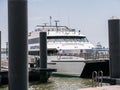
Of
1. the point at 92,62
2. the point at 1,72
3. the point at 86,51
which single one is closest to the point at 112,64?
the point at 1,72

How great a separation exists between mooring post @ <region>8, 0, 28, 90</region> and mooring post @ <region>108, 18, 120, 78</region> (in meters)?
5.85

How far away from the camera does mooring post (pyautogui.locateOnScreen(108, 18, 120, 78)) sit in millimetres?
12750

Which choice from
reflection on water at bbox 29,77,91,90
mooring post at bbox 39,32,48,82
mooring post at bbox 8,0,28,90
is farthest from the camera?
mooring post at bbox 39,32,48,82

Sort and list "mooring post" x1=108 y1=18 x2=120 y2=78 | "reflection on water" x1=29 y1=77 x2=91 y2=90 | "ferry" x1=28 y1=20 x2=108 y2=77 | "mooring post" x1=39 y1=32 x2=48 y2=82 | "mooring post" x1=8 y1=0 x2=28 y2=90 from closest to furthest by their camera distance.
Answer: "mooring post" x1=8 y1=0 x2=28 y2=90, "mooring post" x1=108 y1=18 x2=120 y2=78, "reflection on water" x1=29 y1=77 x2=91 y2=90, "mooring post" x1=39 y1=32 x2=48 y2=82, "ferry" x1=28 y1=20 x2=108 y2=77

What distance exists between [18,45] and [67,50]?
92.5 feet

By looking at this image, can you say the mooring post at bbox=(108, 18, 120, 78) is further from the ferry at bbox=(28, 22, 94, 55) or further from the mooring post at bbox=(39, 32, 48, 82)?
the ferry at bbox=(28, 22, 94, 55)

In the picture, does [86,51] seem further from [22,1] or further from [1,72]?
[22,1]

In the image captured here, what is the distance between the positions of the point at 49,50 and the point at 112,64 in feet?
77.2

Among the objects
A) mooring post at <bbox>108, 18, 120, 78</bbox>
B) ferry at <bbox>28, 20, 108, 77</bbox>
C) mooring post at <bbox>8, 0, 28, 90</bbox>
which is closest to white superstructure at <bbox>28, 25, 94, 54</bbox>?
ferry at <bbox>28, 20, 108, 77</bbox>

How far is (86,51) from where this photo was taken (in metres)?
35.9

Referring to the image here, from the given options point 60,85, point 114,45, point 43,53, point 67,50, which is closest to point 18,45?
point 114,45

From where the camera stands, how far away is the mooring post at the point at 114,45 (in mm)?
12750

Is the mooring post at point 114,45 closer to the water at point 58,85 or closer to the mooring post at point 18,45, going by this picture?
the mooring post at point 18,45

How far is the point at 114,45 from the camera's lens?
41.8 ft
